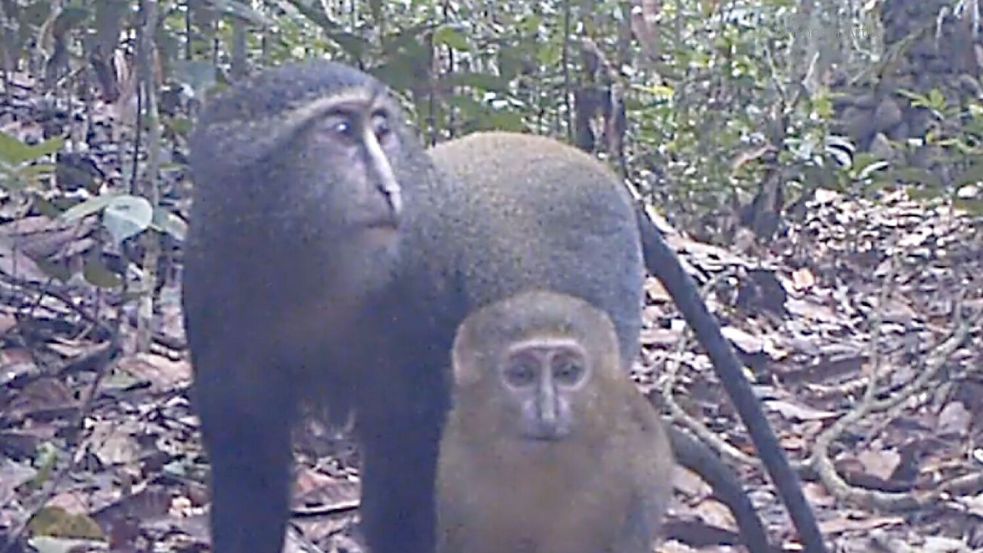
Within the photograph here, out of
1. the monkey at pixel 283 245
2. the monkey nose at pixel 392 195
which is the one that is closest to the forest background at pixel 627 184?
the monkey at pixel 283 245

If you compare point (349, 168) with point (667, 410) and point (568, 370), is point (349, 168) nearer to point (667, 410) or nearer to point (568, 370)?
point (568, 370)

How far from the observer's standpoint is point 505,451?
10.8 ft

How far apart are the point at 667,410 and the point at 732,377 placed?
0.50 metres

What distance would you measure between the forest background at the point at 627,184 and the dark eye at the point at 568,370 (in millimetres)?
587

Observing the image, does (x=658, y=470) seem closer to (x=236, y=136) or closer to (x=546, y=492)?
(x=546, y=492)

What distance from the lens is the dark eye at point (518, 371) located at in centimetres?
A: 328

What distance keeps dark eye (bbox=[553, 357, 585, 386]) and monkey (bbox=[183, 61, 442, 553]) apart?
1.33 ft

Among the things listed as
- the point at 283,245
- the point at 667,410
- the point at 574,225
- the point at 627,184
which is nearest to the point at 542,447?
the point at 283,245

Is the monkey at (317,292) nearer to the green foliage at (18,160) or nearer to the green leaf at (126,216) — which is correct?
the green leaf at (126,216)

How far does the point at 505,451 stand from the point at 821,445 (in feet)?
4.43

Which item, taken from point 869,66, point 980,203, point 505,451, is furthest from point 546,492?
point 869,66

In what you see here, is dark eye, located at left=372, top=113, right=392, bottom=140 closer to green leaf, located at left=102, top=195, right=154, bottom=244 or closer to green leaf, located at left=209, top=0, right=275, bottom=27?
green leaf, located at left=102, top=195, right=154, bottom=244

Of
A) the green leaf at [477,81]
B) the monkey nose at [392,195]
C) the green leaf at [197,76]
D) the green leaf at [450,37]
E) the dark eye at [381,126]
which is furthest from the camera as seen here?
the green leaf at [477,81]

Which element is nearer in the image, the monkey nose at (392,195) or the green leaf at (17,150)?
the monkey nose at (392,195)
